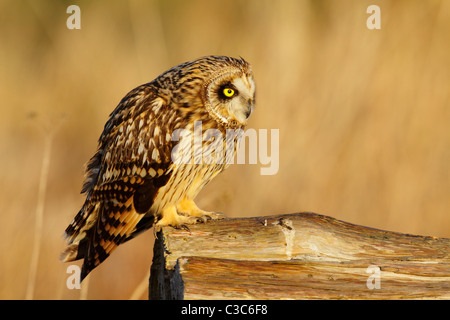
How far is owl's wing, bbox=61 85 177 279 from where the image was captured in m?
2.92

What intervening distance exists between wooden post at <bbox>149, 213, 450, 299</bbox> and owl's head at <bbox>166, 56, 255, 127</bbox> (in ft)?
2.49

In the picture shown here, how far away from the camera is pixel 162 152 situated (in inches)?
115

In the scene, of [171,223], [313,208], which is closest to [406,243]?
[171,223]

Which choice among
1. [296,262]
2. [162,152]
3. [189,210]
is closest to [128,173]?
[162,152]

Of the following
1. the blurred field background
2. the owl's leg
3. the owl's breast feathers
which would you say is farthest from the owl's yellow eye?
the blurred field background

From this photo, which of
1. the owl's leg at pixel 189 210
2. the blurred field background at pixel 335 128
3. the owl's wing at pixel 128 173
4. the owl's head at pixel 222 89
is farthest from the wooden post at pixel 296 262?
the blurred field background at pixel 335 128

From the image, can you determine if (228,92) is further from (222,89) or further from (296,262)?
(296,262)

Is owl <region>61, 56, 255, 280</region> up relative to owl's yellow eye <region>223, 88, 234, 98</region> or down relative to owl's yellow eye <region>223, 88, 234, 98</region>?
down

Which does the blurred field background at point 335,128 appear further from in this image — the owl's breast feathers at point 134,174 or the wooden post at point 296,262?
the wooden post at point 296,262

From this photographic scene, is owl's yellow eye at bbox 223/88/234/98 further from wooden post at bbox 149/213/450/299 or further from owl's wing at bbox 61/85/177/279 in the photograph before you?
wooden post at bbox 149/213/450/299

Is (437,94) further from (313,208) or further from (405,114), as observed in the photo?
(313,208)

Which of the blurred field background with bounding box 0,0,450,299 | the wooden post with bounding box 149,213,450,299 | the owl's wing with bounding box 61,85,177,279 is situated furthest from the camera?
the blurred field background with bounding box 0,0,450,299

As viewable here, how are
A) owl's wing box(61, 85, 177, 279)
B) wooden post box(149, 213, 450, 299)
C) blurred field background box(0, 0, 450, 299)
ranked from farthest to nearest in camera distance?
blurred field background box(0, 0, 450, 299)
owl's wing box(61, 85, 177, 279)
wooden post box(149, 213, 450, 299)

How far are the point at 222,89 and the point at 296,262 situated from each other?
129 centimetres
